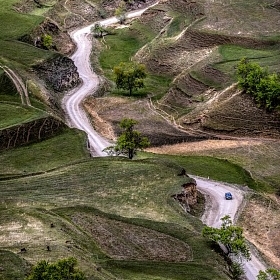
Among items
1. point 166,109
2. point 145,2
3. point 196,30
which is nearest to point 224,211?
point 166,109

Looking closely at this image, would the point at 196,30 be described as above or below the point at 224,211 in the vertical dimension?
above

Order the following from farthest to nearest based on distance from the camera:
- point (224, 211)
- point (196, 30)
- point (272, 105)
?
point (196, 30) → point (272, 105) → point (224, 211)

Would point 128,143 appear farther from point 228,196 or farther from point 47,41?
point 47,41

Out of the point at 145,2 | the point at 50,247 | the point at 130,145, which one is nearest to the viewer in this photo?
the point at 50,247

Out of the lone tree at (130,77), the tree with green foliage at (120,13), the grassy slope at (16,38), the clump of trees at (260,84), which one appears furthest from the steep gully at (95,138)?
the clump of trees at (260,84)

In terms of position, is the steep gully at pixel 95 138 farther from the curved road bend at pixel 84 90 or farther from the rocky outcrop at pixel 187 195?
the rocky outcrop at pixel 187 195

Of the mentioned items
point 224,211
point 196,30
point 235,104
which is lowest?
point 224,211

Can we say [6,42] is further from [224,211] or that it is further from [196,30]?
[224,211]

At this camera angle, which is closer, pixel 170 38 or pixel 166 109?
pixel 166 109

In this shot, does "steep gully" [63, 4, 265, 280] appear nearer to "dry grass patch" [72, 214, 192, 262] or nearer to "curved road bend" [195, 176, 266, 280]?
"curved road bend" [195, 176, 266, 280]
